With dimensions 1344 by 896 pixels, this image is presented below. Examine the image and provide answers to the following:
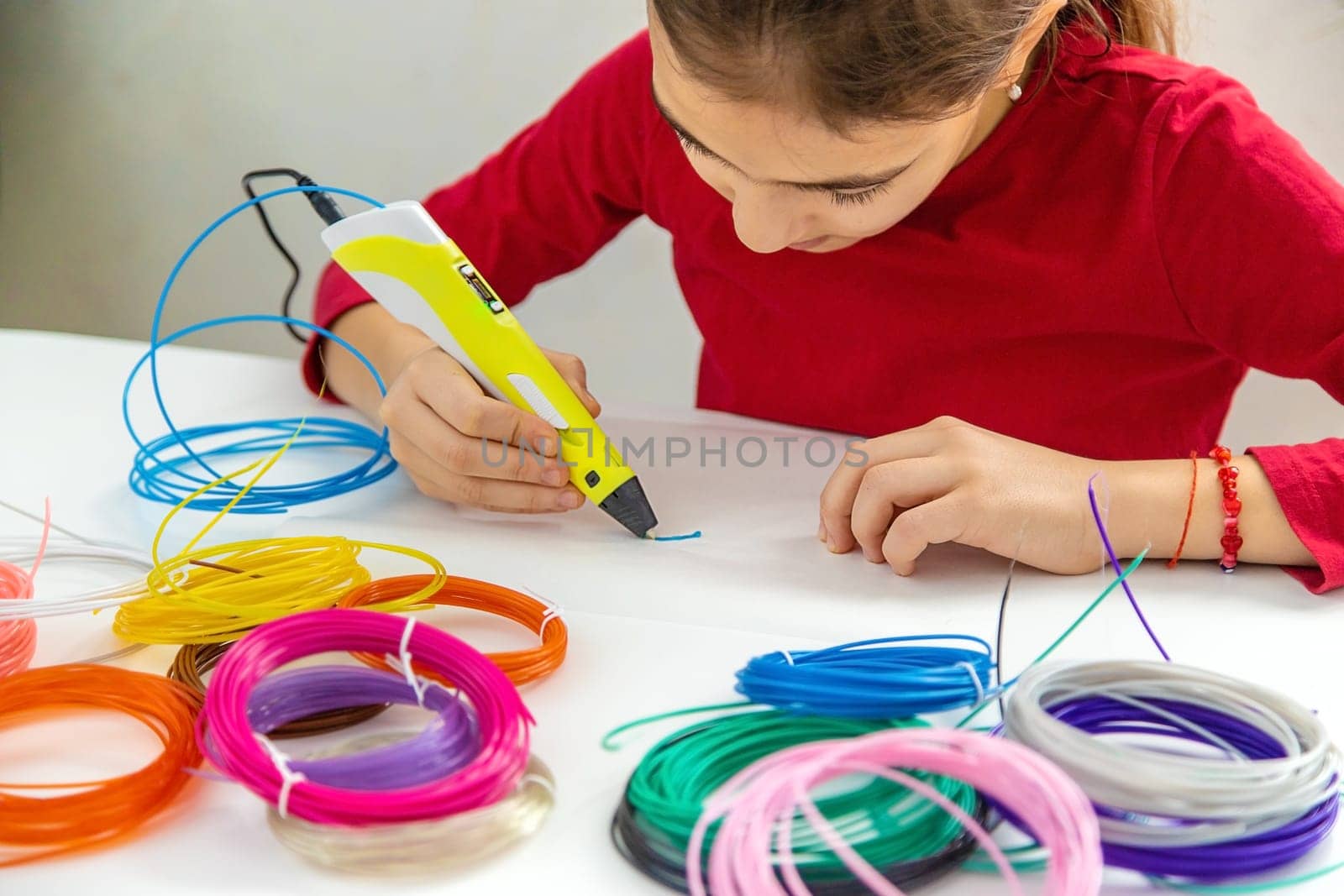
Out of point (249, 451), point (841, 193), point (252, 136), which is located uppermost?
point (841, 193)

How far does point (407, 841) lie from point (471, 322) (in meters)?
0.36

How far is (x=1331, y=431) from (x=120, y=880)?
1064mm

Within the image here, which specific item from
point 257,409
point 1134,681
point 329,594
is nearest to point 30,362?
point 257,409

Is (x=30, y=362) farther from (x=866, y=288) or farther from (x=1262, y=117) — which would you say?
(x=1262, y=117)

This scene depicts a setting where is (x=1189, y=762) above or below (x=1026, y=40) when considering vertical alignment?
below

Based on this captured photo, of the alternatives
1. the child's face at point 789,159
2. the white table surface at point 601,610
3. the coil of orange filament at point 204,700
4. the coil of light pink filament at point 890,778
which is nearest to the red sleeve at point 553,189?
the white table surface at point 601,610

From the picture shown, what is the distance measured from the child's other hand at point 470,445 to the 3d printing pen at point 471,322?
0.04ft

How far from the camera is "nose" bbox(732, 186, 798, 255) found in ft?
1.98

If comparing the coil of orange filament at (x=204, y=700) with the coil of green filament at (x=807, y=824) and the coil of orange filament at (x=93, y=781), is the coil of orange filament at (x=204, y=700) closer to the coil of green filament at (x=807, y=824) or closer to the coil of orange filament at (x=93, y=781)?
the coil of orange filament at (x=93, y=781)

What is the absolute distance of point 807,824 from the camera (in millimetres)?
413

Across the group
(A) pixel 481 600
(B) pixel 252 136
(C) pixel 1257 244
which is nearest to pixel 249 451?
(A) pixel 481 600

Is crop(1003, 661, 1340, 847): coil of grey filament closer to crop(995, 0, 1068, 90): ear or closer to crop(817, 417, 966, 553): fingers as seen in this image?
crop(817, 417, 966, 553): fingers

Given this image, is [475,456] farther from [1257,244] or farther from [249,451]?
[1257,244]

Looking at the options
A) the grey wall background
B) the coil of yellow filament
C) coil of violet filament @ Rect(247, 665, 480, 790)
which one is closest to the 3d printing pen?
the coil of yellow filament
